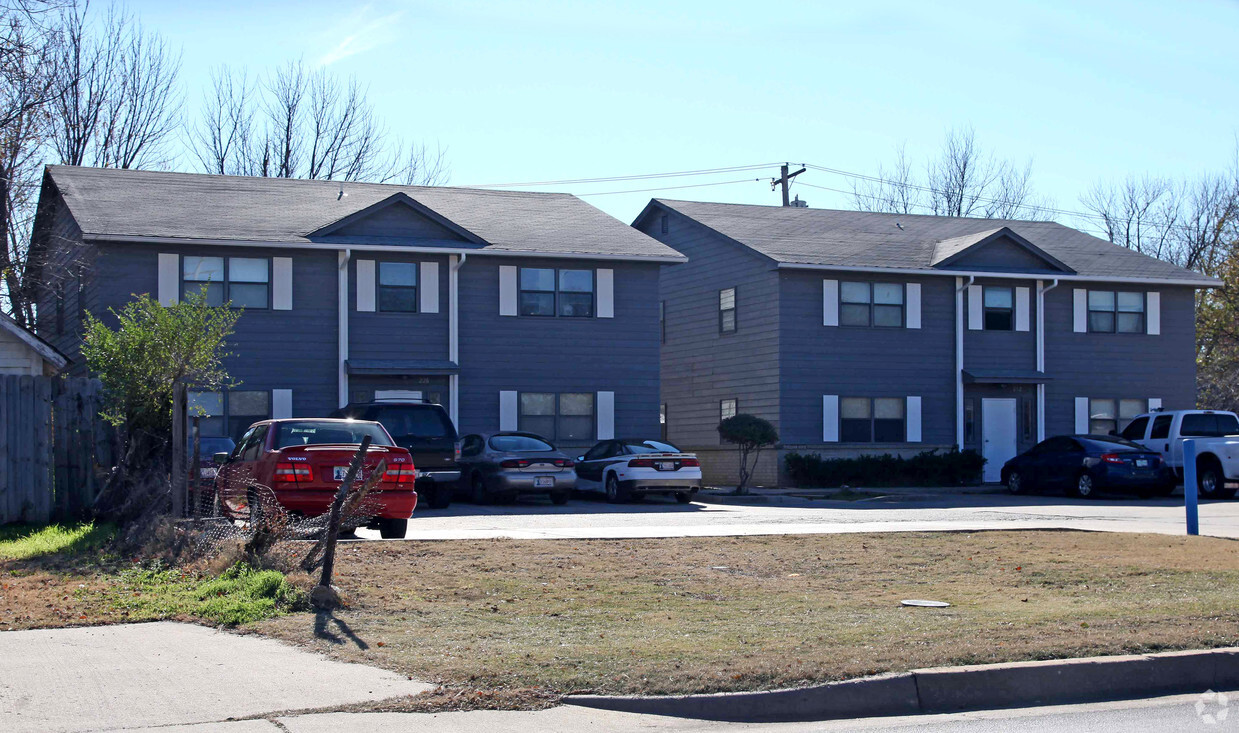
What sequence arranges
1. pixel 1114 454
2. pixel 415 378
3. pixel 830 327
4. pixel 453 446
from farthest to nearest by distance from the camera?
pixel 830 327 → pixel 415 378 → pixel 1114 454 → pixel 453 446

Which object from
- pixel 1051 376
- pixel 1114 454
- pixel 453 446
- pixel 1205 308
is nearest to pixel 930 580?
pixel 453 446

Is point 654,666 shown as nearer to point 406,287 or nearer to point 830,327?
point 406,287

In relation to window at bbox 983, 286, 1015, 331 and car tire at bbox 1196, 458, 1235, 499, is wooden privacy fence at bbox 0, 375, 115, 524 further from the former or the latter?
window at bbox 983, 286, 1015, 331

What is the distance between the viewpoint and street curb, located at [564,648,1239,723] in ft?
22.6

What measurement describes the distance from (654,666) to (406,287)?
2168 centimetres

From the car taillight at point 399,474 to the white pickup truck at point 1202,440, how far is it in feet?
59.2

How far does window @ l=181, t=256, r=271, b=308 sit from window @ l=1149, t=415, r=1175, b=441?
66.2 feet

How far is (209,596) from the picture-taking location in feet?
33.4

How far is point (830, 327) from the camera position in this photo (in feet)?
104

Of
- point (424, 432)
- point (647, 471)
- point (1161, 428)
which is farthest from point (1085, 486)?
point (424, 432)

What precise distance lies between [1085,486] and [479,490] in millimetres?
13198

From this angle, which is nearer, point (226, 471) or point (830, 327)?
point (226, 471)

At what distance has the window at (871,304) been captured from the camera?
105 ft

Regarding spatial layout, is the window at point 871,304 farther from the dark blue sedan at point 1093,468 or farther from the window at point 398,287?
the window at point 398,287
